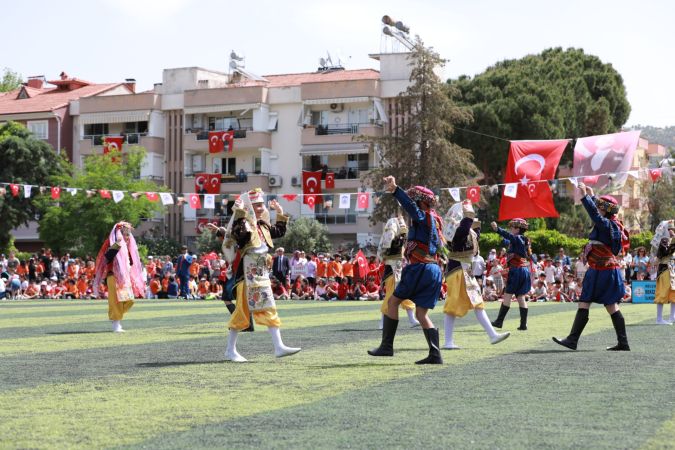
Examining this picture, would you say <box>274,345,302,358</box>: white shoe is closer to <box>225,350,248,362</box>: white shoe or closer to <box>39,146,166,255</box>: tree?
<box>225,350,248,362</box>: white shoe

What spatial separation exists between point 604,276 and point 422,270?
310cm

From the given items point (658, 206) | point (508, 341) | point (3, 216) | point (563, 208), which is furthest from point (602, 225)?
point (658, 206)

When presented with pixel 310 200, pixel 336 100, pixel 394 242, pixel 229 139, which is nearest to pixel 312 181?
pixel 336 100

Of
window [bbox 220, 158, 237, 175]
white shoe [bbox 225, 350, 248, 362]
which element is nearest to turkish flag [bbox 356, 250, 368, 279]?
white shoe [bbox 225, 350, 248, 362]

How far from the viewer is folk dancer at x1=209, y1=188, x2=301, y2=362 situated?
12.2 metres

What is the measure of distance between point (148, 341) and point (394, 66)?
161 ft

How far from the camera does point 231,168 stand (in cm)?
6919

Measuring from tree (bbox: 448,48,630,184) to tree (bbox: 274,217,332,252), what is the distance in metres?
9.19

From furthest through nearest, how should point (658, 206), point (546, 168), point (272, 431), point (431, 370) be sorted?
point (658, 206)
point (546, 168)
point (431, 370)
point (272, 431)

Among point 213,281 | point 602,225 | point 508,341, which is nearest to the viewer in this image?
point 602,225

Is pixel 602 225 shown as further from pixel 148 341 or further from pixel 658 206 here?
pixel 658 206

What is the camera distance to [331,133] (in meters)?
65.3

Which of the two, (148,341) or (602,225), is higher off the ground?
(602,225)

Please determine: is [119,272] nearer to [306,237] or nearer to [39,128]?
[306,237]
